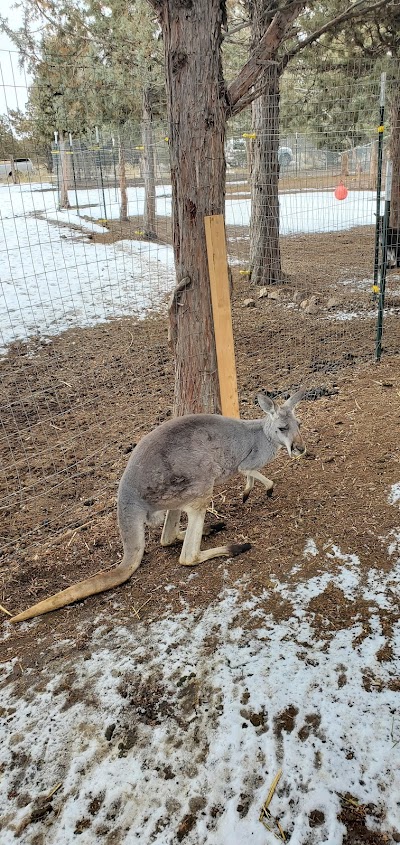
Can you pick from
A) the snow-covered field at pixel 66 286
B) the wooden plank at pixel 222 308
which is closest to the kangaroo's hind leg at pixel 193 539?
the wooden plank at pixel 222 308

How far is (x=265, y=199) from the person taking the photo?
9.23 m

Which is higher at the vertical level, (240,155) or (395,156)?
(240,155)

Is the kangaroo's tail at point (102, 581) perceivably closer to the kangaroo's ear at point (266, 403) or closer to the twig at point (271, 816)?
the kangaroo's ear at point (266, 403)

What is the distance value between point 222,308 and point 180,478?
1521 millimetres

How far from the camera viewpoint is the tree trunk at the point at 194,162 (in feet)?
12.0

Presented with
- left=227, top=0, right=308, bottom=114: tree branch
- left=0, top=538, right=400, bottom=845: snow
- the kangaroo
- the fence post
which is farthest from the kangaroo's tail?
the fence post

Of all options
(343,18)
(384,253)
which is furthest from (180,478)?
(343,18)

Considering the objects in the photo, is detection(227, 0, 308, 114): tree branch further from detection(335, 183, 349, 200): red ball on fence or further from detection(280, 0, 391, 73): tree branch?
detection(335, 183, 349, 200): red ball on fence

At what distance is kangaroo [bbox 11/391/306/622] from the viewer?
3064mm

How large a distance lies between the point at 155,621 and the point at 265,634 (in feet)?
1.78

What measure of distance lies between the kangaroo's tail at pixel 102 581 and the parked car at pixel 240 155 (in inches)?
247

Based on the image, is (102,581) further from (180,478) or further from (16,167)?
(16,167)

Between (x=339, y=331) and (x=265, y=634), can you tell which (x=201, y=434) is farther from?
(x=339, y=331)

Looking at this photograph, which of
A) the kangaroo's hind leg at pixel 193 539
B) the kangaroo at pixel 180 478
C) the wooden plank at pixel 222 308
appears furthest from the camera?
the wooden plank at pixel 222 308
